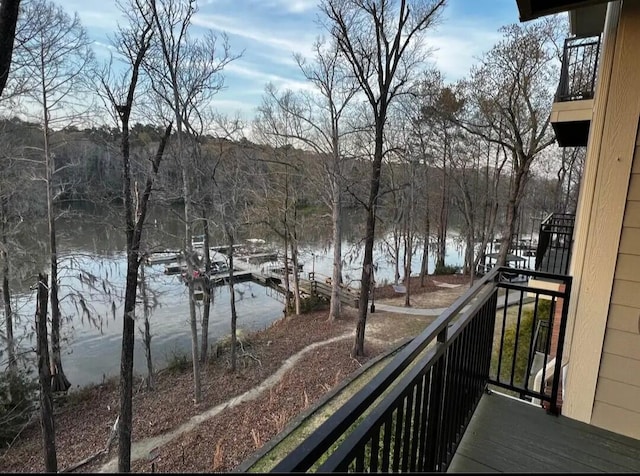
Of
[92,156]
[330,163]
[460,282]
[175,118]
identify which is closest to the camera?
[175,118]

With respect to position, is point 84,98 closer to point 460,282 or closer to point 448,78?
point 448,78

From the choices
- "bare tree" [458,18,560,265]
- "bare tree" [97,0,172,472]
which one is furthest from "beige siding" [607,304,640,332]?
"bare tree" [458,18,560,265]

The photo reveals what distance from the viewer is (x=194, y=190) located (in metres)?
10.1

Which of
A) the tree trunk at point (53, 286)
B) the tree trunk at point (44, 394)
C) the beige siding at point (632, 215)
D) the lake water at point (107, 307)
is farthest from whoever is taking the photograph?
the lake water at point (107, 307)

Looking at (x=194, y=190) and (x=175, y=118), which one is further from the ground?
(x=175, y=118)

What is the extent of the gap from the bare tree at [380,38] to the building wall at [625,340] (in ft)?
23.3

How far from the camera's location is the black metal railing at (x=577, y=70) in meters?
4.66

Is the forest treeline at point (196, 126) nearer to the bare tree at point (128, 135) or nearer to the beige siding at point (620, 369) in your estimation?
the bare tree at point (128, 135)

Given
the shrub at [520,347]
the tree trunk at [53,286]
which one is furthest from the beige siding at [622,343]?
the tree trunk at [53,286]

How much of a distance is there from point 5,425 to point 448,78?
17453 mm

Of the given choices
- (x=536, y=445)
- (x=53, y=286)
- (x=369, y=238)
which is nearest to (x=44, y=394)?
(x=53, y=286)

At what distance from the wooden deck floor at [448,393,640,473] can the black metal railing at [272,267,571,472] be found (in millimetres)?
84

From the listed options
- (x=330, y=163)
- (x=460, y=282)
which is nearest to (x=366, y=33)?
(x=330, y=163)

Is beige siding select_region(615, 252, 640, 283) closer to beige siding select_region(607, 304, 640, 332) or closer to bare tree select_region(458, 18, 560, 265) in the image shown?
beige siding select_region(607, 304, 640, 332)
